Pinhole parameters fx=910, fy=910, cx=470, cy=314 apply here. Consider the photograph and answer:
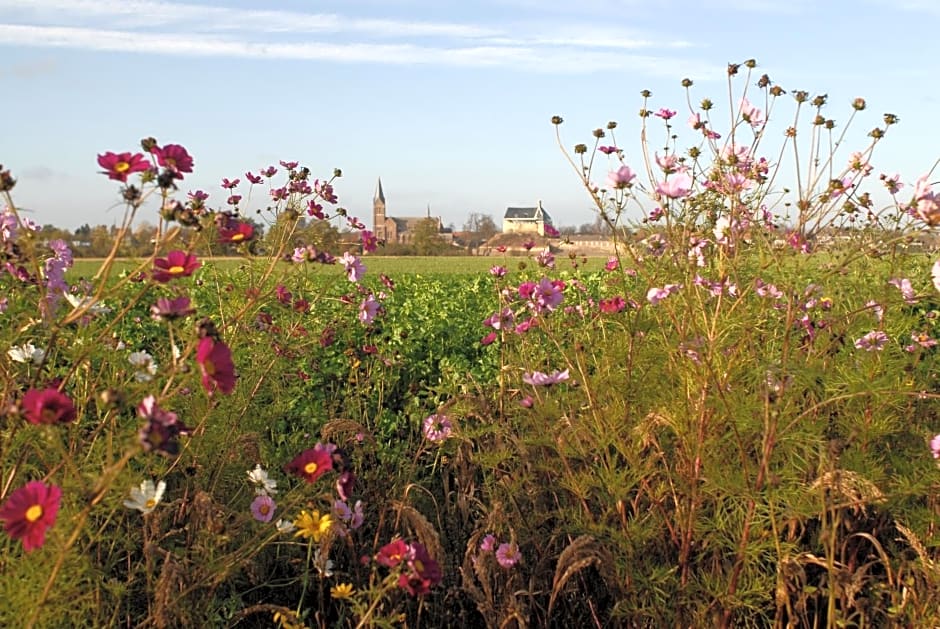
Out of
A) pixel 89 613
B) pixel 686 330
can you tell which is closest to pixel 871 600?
pixel 686 330

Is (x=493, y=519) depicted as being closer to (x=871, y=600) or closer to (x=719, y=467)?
(x=719, y=467)

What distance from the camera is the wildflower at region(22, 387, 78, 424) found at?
1.37 meters

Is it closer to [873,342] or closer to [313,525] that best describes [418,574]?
[313,525]

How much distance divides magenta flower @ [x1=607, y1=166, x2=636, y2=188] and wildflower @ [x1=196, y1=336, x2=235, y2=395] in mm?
1135

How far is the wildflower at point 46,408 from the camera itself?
4.50 feet

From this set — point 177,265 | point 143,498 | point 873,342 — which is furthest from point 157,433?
point 873,342

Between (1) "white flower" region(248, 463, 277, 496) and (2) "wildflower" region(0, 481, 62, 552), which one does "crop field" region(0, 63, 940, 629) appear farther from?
(2) "wildflower" region(0, 481, 62, 552)

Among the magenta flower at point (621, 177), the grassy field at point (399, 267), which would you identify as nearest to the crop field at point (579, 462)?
the magenta flower at point (621, 177)

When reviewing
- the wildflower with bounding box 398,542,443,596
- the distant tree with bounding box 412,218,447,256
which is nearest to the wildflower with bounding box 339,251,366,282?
the wildflower with bounding box 398,542,443,596

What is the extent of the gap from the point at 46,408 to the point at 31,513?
0.16 m

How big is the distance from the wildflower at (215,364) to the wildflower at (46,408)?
8.5 inches

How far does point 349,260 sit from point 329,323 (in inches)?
52.3

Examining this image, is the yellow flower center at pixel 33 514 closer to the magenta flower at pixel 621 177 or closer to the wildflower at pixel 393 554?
the wildflower at pixel 393 554

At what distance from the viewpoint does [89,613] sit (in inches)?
76.2
